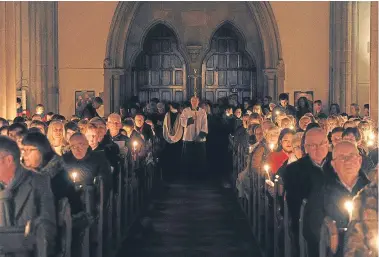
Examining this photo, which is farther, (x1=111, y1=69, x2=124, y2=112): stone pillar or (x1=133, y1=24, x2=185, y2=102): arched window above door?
(x1=133, y1=24, x2=185, y2=102): arched window above door

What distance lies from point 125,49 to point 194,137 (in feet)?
27.1

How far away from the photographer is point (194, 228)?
14.5 m

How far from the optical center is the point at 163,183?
2148 centimetres

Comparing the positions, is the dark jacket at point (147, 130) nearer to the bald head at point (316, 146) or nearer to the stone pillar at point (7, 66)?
the stone pillar at point (7, 66)

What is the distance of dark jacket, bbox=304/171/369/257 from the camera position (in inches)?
310

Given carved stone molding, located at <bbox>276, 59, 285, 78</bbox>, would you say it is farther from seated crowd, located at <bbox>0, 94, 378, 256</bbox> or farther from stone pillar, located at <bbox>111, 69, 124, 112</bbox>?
seated crowd, located at <bbox>0, 94, 378, 256</bbox>

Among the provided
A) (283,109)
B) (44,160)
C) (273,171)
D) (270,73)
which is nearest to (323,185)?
(44,160)

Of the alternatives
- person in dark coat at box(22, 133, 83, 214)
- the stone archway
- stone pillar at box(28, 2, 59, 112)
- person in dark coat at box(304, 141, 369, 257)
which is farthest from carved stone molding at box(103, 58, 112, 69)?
person in dark coat at box(304, 141, 369, 257)

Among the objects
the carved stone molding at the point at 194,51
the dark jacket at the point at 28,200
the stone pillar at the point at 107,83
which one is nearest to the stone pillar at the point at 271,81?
the carved stone molding at the point at 194,51

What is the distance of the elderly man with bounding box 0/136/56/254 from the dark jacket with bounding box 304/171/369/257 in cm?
212

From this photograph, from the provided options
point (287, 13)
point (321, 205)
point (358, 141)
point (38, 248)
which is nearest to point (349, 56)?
point (287, 13)

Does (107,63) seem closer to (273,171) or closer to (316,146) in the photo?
(273,171)

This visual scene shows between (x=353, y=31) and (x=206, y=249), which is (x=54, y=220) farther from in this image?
(x=353, y=31)

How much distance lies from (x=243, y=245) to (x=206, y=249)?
0.54 metres
